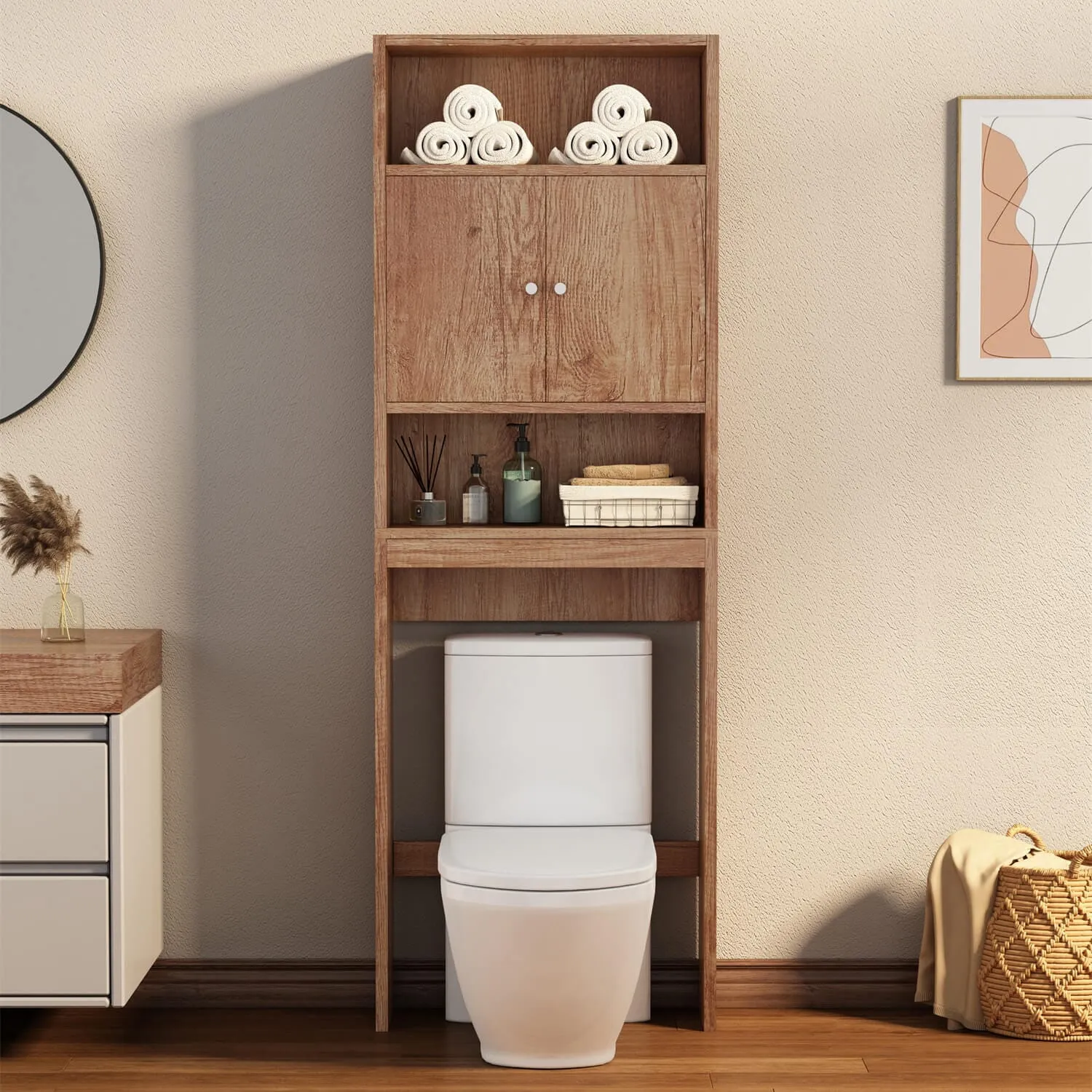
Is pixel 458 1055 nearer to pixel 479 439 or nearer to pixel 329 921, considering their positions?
pixel 329 921

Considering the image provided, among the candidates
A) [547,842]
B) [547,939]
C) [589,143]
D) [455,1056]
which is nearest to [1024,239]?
[589,143]

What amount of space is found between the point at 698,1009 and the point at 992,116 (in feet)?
6.72

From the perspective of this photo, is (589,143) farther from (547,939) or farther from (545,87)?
(547,939)

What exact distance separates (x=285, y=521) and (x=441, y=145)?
0.86m

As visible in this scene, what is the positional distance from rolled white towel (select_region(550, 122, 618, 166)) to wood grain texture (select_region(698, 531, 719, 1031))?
78cm

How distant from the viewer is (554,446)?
2592mm

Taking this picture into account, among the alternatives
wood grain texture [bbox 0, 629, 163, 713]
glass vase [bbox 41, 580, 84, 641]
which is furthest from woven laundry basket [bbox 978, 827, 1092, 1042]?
glass vase [bbox 41, 580, 84, 641]

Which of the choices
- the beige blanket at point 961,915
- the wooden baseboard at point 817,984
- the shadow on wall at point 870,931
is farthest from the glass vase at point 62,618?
the beige blanket at point 961,915

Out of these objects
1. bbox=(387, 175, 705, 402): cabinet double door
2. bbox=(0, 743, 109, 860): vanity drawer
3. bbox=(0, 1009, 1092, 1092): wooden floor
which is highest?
bbox=(387, 175, 705, 402): cabinet double door

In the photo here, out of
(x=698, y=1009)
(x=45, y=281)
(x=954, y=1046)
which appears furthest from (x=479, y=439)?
(x=954, y=1046)

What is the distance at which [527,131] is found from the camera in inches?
99.8

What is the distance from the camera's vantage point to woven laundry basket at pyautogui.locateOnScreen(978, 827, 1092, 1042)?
7.71ft

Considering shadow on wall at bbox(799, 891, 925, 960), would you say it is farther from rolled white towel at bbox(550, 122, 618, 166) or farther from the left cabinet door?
rolled white towel at bbox(550, 122, 618, 166)

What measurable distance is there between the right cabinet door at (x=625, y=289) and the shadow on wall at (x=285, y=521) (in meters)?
0.48
